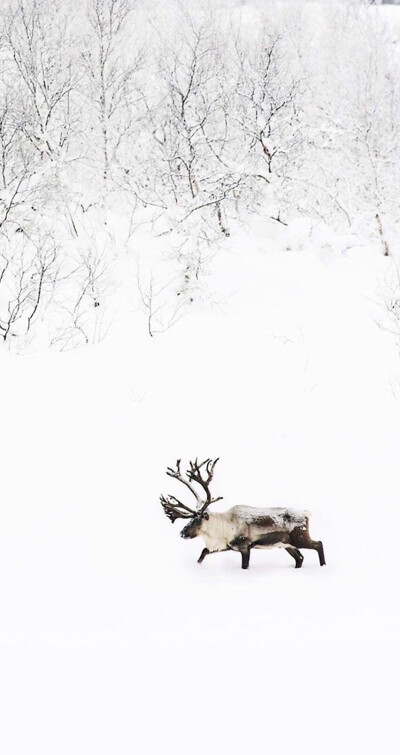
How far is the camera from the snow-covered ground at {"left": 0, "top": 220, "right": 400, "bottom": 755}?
7.00 feet

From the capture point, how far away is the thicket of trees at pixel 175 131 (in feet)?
45.1

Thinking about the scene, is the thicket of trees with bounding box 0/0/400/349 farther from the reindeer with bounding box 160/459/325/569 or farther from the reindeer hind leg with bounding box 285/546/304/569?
the reindeer hind leg with bounding box 285/546/304/569

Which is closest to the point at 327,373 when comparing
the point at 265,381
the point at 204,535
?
the point at 265,381

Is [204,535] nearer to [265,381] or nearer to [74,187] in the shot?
[265,381]

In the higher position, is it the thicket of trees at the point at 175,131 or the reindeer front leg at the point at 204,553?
the thicket of trees at the point at 175,131

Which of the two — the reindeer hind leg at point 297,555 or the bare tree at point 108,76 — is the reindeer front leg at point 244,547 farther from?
the bare tree at point 108,76

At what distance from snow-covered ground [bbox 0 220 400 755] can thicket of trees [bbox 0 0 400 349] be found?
21.9 ft

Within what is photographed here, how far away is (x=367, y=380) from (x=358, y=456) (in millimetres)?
2533

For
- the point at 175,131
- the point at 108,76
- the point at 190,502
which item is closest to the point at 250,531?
the point at 190,502

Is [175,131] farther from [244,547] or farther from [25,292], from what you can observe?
[244,547]

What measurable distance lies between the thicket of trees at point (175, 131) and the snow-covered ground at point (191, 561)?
6.68m

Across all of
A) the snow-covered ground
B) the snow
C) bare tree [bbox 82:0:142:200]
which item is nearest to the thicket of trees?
bare tree [bbox 82:0:142:200]

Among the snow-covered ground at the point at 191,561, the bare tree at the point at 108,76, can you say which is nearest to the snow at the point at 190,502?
the snow-covered ground at the point at 191,561

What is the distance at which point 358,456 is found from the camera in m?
5.05
